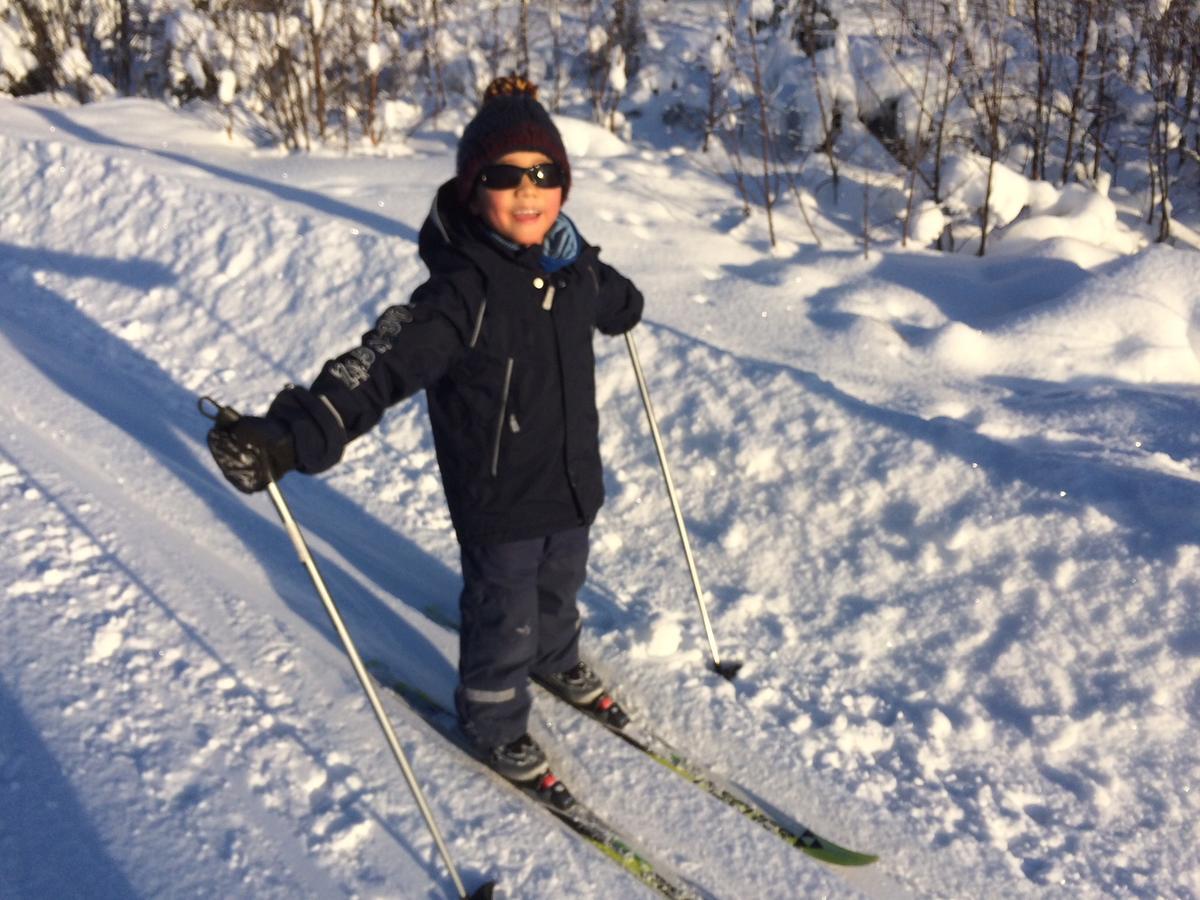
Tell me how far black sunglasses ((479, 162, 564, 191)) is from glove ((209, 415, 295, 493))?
0.77 metres

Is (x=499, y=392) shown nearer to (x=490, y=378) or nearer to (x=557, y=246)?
(x=490, y=378)

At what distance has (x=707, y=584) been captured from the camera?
12.0 ft

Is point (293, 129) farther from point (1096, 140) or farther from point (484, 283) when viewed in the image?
point (484, 283)

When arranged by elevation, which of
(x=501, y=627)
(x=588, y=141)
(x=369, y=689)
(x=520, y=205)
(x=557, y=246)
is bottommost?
(x=501, y=627)

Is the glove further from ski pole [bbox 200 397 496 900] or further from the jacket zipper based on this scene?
the jacket zipper

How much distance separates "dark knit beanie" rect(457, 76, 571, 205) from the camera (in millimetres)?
2393

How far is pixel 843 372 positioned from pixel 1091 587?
148 cm

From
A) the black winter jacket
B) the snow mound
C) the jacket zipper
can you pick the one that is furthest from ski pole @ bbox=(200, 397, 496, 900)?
the snow mound

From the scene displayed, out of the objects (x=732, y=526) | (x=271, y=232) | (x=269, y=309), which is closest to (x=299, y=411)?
(x=732, y=526)

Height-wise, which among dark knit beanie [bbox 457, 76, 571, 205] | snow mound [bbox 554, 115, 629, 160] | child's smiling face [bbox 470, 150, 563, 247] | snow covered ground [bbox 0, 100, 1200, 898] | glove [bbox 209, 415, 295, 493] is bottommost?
snow covered ground [bbox 0, 100, 1200, 898]

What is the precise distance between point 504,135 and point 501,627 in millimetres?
1244

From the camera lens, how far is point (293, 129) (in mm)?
8023

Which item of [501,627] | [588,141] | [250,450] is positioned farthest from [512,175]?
[588,141]

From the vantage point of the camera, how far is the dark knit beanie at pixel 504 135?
→ 239cm
